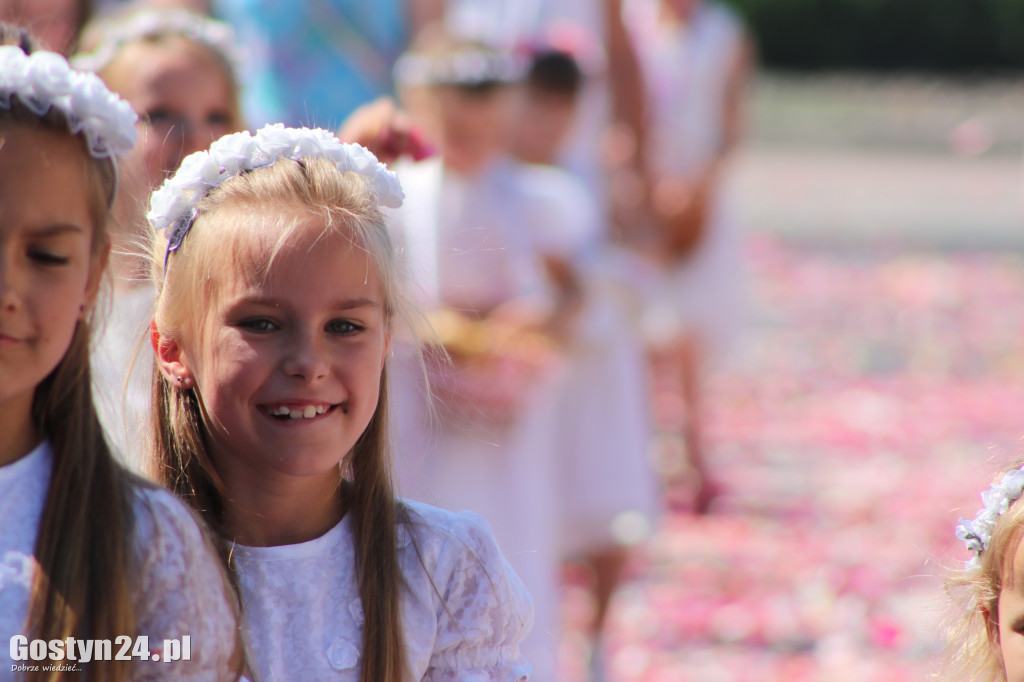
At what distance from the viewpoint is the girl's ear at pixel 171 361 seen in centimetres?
178

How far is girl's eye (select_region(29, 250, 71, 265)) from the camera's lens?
1534 mm

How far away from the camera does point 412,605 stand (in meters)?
1.77

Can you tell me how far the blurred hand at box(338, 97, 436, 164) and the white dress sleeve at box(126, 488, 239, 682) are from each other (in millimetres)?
1060

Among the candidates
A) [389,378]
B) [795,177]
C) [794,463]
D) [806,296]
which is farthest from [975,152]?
[389,378]

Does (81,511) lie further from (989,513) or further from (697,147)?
(697,147)

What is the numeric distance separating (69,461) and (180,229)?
392 mm

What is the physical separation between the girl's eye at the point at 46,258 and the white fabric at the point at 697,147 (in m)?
4.47

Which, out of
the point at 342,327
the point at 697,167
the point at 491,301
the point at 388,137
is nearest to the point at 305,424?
the point at 342,327

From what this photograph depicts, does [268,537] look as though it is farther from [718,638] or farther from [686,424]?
[686,424]

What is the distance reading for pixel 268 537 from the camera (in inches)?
69.0

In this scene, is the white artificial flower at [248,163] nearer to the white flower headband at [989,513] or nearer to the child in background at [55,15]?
the white flower headband at [989,513]

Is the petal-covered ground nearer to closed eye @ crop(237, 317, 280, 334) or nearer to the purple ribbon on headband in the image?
closed eye @ crop(237, 317, 280, 334)

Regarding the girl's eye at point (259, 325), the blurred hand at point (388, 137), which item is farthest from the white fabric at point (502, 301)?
the girl's eye at point (259, 325)

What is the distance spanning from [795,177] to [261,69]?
14.1 meters
